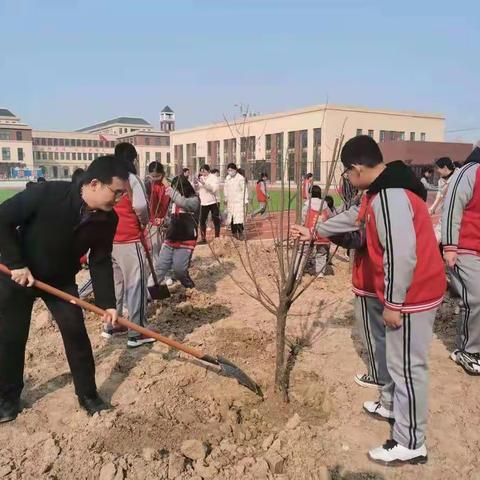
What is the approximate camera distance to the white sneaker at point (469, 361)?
12.1 feet

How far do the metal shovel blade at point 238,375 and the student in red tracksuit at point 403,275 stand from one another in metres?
0.99

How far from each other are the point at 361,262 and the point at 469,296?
118cm

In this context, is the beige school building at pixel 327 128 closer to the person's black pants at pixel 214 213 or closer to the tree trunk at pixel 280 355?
the person's black pants at pixel 214 213

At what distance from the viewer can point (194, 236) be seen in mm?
5430

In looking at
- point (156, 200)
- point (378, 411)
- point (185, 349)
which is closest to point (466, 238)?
point (378, 411)

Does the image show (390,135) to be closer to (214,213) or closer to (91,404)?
(214,213)

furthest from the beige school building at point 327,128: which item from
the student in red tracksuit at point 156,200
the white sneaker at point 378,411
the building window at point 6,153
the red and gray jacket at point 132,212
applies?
the white sneaker at point 378,411

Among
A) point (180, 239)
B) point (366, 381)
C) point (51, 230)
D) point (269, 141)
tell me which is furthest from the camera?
point (269, 141)

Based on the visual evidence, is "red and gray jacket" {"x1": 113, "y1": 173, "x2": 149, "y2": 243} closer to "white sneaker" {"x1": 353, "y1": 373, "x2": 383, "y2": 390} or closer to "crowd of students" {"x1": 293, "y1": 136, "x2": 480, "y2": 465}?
"crowd of students" {"x1": 293, "y1": 136, "x2": 480, "y2": 465}

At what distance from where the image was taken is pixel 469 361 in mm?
3748

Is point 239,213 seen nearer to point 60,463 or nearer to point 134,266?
point 134,266

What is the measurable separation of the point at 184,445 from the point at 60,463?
0.68m

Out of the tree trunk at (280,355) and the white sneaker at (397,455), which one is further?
the tree trunk at (280,355)

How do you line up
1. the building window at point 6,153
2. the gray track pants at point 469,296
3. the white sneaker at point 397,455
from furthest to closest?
the building window at point 6,153 < the gray track pants at point 469,296 < the white sneaker at point 397,455
